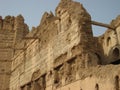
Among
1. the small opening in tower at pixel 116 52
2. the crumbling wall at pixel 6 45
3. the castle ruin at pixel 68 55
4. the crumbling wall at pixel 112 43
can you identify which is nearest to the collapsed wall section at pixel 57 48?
the castle ruin at pixel 68 55

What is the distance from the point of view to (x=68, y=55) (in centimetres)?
1144

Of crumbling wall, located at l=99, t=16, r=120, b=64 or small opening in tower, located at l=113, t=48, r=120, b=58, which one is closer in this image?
crumbling wall, located at l=99, t=16, r=120, b=64

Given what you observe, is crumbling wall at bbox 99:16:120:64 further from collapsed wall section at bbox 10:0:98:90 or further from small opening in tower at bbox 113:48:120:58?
collapsed wall section at bbox 10:0:98:90

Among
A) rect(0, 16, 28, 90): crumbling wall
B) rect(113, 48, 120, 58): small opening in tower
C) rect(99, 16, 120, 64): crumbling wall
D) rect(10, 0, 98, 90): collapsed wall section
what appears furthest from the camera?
rect(0, 16, 28, 90): crumbling wall

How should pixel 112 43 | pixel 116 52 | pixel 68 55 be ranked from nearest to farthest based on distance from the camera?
pixel 68 55, pixel 116 52, pixel 112 43

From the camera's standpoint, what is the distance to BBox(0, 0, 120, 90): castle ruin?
9.70 meters

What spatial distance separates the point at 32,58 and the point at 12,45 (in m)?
5.66

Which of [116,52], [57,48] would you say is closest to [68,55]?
[57,48]

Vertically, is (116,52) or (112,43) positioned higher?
(112,43)

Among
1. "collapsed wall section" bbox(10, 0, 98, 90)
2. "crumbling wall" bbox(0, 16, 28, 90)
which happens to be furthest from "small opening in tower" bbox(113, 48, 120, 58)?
"crumbling wall" bbox(0, 16, 28, 90)

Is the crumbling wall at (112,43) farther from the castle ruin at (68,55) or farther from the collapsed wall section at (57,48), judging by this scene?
the collapsed wall section at (57,48)

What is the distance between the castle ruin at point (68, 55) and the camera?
9.70 metres

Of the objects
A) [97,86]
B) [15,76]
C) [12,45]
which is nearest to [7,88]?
[15,76]

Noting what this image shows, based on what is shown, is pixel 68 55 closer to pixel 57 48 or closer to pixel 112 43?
pixel 57 48
